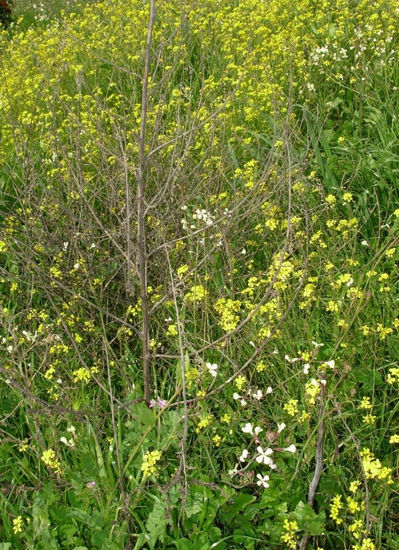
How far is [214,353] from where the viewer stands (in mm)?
2166

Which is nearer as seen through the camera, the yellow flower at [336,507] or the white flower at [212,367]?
the yellow flower at [336,507]

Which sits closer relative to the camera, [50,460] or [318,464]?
[318,464]

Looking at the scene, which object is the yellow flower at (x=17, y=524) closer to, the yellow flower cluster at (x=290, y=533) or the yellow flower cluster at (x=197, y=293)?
the yellow flower cluster at (x=290, y=533)

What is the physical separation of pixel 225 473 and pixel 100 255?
4.23ft

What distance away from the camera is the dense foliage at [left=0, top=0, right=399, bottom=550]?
1652mm

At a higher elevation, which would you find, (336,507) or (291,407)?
(291,407)

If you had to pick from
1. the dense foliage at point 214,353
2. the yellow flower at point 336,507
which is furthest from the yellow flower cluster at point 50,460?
the yellow flower at point 336,507

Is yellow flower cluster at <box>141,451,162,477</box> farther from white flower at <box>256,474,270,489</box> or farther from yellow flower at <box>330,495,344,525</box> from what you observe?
yellow flower at <box>330,495,344,525</box>

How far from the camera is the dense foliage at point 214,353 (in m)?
1.65

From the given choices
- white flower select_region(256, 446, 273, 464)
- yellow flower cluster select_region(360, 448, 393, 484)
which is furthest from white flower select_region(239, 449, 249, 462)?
yellow flower cluster select_region(360, 448, 393, 484)

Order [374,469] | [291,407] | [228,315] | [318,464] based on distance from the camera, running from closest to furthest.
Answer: [374,469], [318,464], [291,407], [228,315]

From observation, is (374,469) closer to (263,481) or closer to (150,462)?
(263,481)

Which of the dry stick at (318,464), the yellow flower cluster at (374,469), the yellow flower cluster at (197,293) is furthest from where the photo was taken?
the yellow flower cluster at (197,293)

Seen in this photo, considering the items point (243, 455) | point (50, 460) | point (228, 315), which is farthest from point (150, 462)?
point (228, 315)
